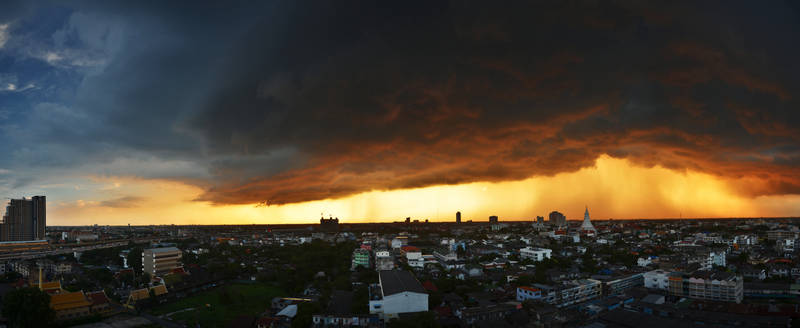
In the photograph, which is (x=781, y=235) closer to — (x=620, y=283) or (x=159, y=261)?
(x=620, y=283)

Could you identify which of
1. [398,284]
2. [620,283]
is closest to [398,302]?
[398,284]

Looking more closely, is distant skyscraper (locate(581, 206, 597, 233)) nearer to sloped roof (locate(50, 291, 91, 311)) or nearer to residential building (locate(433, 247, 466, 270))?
residential building (locate(433, 247, 466, 270))

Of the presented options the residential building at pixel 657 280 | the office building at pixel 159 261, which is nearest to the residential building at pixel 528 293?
the residential building at pixel 657 280

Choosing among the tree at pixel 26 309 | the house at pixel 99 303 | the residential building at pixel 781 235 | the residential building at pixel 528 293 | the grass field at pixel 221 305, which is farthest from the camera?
the residential building at pixel 781 235

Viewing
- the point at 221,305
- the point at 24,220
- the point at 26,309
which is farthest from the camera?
the point at 24,220

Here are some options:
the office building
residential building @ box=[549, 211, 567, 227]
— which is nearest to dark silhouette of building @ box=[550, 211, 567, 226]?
residential building @ box=[549, 211, 567, 227]

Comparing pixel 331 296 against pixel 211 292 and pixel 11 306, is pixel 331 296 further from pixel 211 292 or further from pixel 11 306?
pixel 11 306

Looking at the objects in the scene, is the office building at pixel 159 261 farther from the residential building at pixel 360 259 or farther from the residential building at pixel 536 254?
the residential building at pixel 536 254
